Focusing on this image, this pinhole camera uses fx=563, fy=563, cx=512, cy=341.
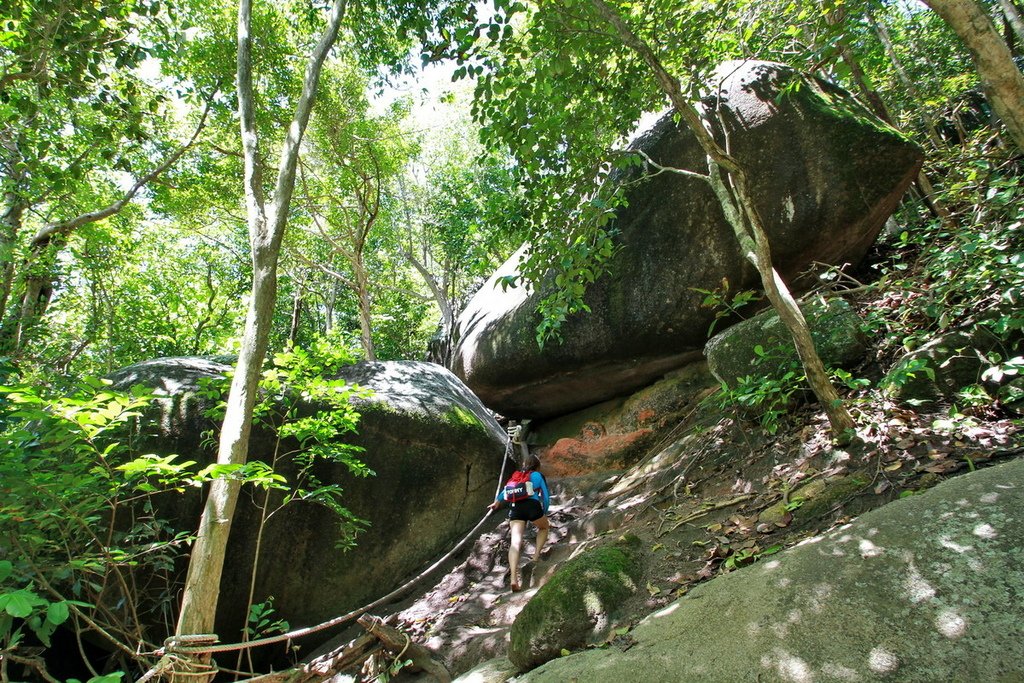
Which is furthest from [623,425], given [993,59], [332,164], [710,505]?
[332,164]

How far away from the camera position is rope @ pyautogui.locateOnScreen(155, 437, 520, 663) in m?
3.31

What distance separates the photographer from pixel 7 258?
587 cm

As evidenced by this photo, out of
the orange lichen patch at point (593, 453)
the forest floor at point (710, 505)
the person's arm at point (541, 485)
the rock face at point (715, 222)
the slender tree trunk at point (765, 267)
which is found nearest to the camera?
the forest floor at point (710, 505)

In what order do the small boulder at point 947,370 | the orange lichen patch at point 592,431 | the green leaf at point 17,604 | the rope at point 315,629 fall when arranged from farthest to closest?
the orange lichen patch at point 592,431, the small boulder at point 947,370, the rope at point 315,629, the green leaf at point 17,604

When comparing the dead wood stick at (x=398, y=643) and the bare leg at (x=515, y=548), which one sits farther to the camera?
the bare leg at (x=515, y=548)

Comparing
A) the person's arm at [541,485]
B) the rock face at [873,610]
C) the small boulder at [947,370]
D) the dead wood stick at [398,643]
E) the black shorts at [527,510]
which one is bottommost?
the dead wood stick at [398,643]

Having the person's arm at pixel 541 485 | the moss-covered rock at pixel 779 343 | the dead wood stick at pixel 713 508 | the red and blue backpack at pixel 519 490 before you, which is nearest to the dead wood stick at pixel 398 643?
the red and blue backpack at pixel 519 490

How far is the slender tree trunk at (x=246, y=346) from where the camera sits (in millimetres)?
4055

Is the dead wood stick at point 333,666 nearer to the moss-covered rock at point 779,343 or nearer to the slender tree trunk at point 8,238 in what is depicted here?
the moss-covered rock at point 779,343

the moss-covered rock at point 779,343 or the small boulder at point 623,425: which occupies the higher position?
the moss-covered rock at point 779,343

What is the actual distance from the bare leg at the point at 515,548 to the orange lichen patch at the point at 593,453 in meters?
2.40

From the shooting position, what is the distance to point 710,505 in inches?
197

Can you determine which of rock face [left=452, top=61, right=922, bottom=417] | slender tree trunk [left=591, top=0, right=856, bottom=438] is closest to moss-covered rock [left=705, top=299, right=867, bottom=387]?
slender tree trunk [left=591, top=0, right=856, bottom=438]

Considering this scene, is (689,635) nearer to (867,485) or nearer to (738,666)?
(738,666)
